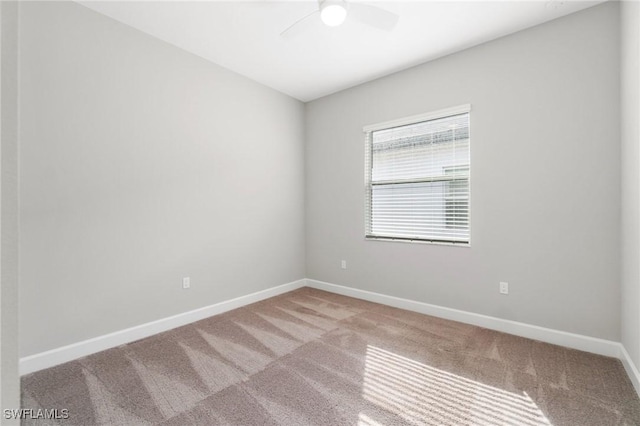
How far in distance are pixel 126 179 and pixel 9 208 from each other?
219cm

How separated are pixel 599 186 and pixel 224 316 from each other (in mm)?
3639

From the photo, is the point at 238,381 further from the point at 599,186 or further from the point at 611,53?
the point at 611,53

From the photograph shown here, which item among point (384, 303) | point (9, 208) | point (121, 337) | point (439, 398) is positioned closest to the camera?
point (9, 208)

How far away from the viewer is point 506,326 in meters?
2.70

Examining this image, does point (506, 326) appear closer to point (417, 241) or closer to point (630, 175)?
point (417, 241)

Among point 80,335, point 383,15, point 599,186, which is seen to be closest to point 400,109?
point 383,15

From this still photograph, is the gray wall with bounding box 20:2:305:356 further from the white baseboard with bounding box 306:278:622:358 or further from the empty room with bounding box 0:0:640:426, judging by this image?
the white baseboard with bounding box 306:278:622:358

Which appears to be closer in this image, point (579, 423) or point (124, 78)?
point (579, 423)

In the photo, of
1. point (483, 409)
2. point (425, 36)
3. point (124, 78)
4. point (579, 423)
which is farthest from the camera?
point (425, 36)

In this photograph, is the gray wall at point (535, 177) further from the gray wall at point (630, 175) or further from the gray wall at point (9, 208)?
the gray wall at point (9, 208)

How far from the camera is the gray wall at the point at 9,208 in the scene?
61cm

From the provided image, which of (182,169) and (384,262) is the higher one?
(182,169)

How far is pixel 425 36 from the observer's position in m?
2.72

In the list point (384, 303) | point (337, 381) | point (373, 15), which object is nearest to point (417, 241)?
point (384, 303)
